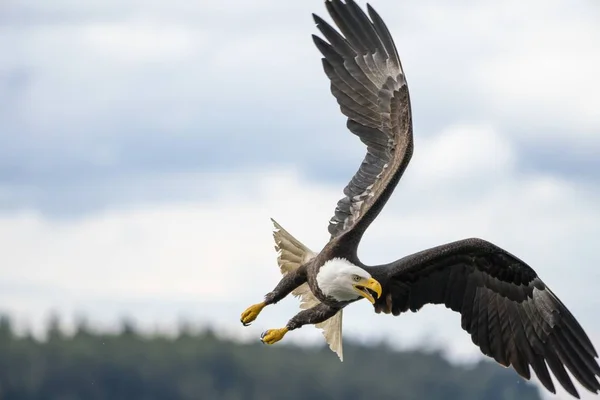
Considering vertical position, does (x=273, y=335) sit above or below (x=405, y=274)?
below

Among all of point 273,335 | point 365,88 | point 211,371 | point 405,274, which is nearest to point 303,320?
point 273,335

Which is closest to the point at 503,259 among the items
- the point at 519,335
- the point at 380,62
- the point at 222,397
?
the point at 519,335

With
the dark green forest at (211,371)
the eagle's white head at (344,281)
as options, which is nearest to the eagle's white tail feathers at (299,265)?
the eagle's white head at (344,281)

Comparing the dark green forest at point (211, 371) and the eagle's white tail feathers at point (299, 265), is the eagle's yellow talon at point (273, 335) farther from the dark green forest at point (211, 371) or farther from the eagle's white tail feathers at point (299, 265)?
the dark green forest at point (211, 371)

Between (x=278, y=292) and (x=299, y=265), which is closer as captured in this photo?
(x=278, y=292)

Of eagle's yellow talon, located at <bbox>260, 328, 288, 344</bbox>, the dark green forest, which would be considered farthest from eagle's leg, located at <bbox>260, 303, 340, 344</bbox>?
the dark green forest

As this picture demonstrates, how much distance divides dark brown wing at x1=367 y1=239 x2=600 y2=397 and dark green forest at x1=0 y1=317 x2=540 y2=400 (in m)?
37.7

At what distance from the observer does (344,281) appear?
44.7ft

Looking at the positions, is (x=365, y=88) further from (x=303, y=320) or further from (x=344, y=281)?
(x=303, y=320)

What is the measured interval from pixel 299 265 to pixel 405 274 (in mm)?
989

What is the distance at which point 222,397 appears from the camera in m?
56.6

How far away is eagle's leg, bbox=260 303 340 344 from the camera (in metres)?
14.0

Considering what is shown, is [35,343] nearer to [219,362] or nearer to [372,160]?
[219,362]

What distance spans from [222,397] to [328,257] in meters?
43.2
